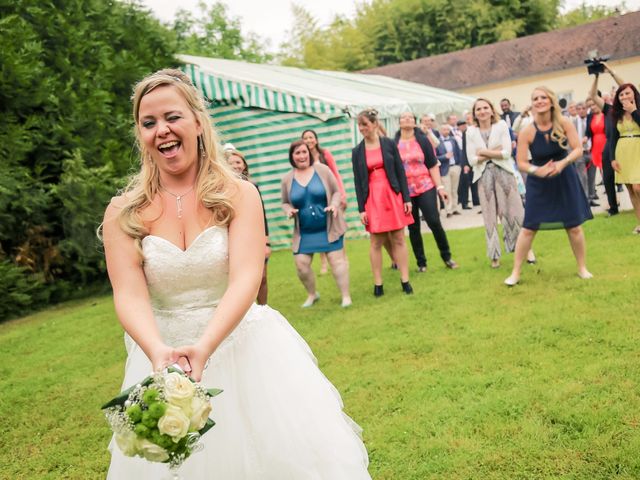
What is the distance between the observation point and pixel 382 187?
8.61 meters

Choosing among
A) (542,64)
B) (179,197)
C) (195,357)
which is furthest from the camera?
(542,64)

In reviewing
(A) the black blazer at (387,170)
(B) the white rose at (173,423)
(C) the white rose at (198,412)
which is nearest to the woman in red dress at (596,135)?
(A) the black blazer at (387,170)

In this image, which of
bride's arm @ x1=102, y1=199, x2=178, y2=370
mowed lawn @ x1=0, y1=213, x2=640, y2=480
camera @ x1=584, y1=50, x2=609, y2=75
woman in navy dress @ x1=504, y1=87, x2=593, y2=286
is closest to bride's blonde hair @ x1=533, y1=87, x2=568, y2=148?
woman in navy dress @ x1=504, y1=87, x2=593, y2=286

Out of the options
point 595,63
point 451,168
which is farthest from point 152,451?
point 451,168

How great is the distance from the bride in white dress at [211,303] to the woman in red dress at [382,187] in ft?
18.9

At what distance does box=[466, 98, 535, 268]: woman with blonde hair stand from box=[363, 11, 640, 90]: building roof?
33732 mm

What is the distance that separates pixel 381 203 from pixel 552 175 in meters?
2.07

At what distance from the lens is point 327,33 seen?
2154 inches

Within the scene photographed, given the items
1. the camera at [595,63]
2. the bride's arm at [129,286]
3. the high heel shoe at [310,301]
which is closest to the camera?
the bride's arm at [129,286]

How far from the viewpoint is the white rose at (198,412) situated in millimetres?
2174

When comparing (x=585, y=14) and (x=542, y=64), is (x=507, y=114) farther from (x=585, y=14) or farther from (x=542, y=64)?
(x=585, y=14)

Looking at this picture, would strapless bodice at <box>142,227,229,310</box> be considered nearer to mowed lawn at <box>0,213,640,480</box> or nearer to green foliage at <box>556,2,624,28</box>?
mowed lawn at <box>0,213,640,480</box>

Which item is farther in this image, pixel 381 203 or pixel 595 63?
pixel 595 63

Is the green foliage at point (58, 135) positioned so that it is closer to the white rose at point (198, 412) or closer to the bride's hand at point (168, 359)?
the bride's hand at point (168, 359)
